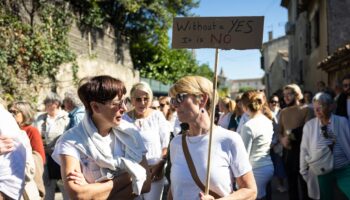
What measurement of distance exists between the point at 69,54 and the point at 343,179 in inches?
373

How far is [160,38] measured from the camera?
23297mm

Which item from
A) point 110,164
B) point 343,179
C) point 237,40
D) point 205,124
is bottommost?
point 343,179

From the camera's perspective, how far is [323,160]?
4.96 metres

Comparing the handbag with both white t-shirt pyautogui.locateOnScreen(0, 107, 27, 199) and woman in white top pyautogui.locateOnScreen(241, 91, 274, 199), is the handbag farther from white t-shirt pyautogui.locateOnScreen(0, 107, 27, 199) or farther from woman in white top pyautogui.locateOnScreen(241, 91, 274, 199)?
white t-shirt pyautogui.locateOnScreen(0, 107, 27, 199)

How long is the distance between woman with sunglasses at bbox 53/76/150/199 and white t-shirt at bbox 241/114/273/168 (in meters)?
2.16

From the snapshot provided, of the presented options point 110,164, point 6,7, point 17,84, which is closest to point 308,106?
point 110,164

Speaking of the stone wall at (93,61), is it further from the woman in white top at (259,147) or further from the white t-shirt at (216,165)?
the white t-shirt at (216,165)

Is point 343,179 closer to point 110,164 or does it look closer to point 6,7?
point 110,164

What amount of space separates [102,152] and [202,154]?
635 mm

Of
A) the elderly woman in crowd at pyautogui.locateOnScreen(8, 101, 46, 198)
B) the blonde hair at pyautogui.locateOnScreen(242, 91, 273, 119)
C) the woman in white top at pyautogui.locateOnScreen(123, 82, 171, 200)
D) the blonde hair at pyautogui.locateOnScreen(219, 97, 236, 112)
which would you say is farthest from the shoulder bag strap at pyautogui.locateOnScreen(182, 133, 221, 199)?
the blonde hair at pyautogui.locateOnScreen(219, 97, 236, 112)

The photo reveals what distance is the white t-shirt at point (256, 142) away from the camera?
4.69 m

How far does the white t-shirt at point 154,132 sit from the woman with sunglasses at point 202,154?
1575mm

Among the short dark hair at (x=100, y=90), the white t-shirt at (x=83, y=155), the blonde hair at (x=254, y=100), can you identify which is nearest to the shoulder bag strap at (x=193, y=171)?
the white t-shirt at (x=83, y=155)

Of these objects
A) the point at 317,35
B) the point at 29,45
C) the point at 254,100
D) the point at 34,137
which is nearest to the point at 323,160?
the point at 254,100
